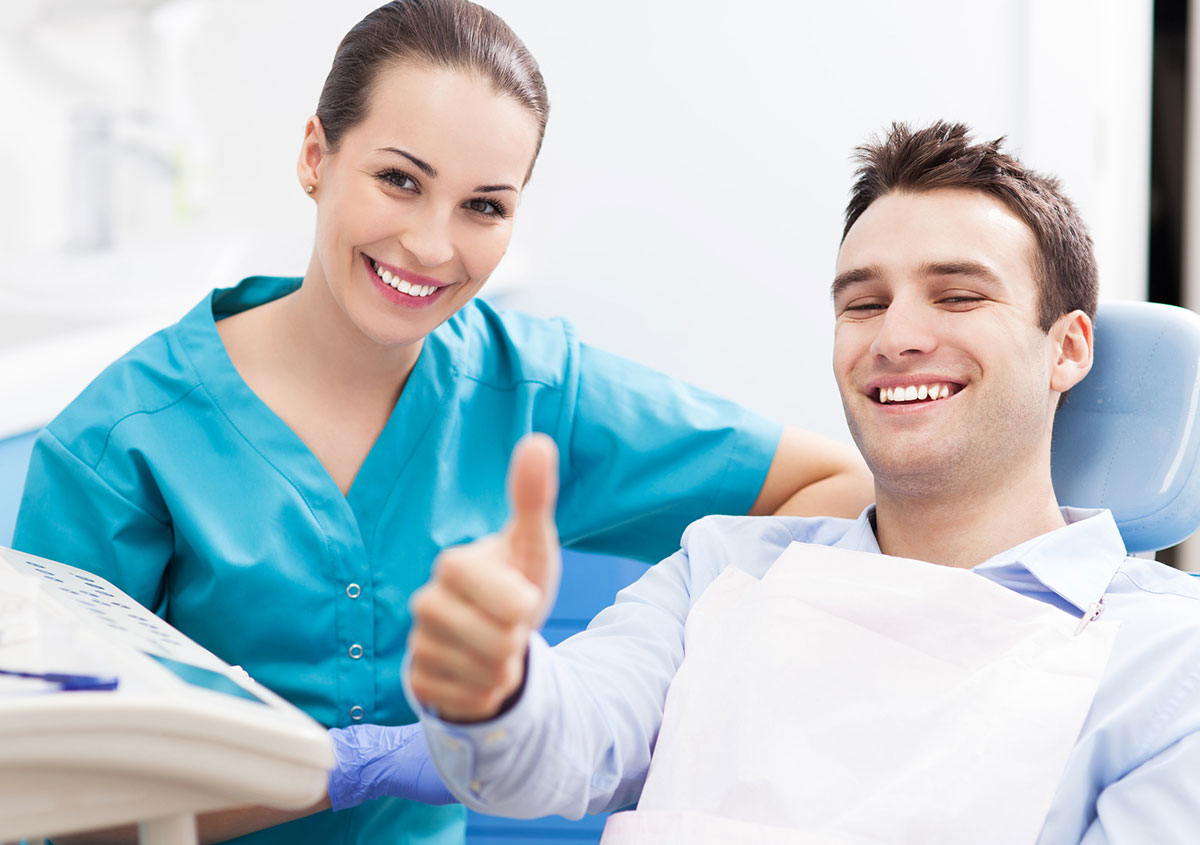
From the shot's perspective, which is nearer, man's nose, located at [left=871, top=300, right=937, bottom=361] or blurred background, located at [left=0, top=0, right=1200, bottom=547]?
man's nose, located at [left=871, top=300, right=937, bottom=361]

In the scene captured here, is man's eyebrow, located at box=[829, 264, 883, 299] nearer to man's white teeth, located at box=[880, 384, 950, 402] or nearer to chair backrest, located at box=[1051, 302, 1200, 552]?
man's white teeth, located at box=[880, 384, 950, 402]

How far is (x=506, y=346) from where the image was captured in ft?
4.53

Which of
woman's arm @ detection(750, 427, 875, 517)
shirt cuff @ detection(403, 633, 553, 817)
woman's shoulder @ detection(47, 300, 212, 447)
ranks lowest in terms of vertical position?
woman's arm @ detection(750, 427, 875, 517)

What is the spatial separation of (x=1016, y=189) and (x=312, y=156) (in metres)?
0.72

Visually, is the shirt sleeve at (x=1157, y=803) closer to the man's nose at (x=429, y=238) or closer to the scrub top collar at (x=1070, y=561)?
the scrub top collar at (x=1070, y=561)

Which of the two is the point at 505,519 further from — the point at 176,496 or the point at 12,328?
the point at 12,328

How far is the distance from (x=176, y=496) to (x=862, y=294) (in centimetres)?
70

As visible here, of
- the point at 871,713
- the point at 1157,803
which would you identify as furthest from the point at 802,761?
the point at 1157,803

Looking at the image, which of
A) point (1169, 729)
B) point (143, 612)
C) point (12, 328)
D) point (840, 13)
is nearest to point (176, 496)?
point (143, 612)

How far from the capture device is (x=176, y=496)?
1.16 metres

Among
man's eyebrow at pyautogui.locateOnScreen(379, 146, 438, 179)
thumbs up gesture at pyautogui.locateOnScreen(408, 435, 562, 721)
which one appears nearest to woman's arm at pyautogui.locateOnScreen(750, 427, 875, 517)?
man's eyebrow at pyautogui.locateOnScreen(379, 146, 438, 179)

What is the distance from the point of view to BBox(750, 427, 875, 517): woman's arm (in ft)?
4.30

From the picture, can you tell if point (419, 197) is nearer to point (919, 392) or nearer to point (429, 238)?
point (429, 238)

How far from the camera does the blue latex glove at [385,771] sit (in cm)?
109
